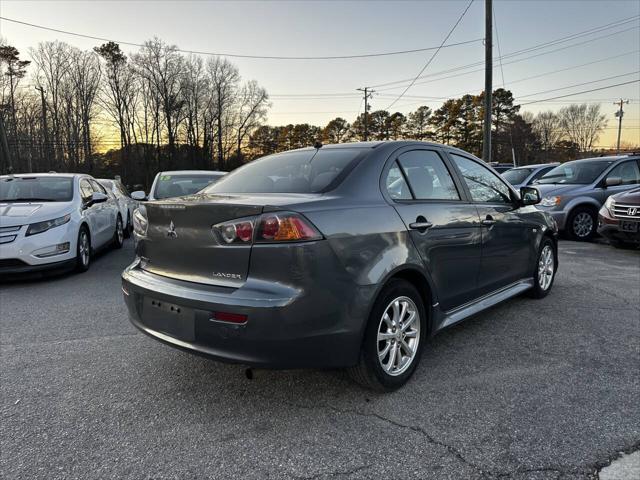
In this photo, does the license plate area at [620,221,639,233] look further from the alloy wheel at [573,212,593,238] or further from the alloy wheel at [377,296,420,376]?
the alloy wheel at [377,296,420,376]

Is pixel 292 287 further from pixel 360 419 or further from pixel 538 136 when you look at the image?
pixel 538 136

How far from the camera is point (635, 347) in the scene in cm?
345

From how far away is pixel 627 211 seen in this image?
725 cm

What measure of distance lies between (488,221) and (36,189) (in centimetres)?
655

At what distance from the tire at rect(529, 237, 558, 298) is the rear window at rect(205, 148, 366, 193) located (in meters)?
2.77

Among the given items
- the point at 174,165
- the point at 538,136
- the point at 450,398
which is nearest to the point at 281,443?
the point at 450,398

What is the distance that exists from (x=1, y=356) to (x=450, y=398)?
3.34 meters

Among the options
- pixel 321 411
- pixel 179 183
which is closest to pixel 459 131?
pixel 179 183

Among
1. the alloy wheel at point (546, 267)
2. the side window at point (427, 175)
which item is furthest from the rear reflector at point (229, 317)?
the alloy wheel at point (546, 267)

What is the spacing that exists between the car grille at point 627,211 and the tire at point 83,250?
28.6 feet

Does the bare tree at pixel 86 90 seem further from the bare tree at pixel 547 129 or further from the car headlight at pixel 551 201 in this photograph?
the bare tree at pixel 547 129

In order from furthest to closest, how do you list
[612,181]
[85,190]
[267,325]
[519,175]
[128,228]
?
[519,175], [128,228], [612,181], [85,190], [267,325]

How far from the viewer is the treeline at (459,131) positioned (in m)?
53.7

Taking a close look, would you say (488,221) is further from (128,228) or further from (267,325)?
(128,228)
